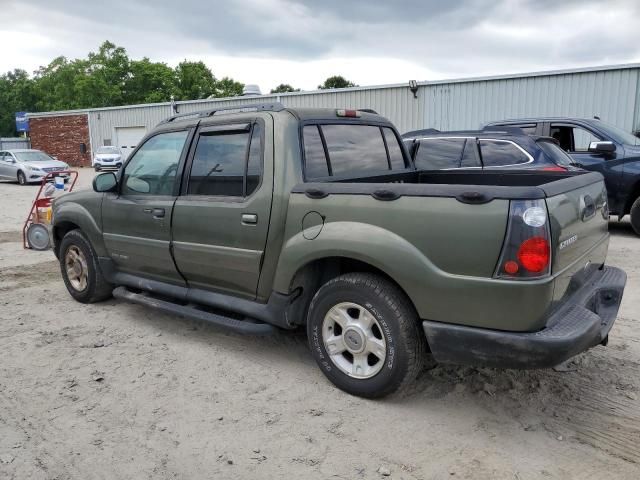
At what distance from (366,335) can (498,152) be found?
5.03m

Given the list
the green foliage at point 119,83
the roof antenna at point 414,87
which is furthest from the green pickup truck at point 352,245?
the green foliage at point 119,83

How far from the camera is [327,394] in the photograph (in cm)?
348

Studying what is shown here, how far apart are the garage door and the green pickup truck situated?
89.4 ft

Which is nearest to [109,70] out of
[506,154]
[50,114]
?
[50,114]

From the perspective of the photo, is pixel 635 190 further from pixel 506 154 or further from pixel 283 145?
pixel 283 145

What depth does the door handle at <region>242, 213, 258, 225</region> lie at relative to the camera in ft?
11.9

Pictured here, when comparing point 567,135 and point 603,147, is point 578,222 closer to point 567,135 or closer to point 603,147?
point 603,147

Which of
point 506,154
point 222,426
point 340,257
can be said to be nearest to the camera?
point 222,426

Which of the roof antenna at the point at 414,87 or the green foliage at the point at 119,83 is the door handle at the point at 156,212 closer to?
the roof antenna at the point at 414,87

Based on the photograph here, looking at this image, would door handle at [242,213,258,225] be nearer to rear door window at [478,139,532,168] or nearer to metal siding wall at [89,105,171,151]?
rear door window at [478,139,532,168]

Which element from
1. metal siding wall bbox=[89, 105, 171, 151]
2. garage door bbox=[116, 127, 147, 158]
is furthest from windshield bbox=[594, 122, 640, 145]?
garage door bbox=[116, 127, 147, 158]

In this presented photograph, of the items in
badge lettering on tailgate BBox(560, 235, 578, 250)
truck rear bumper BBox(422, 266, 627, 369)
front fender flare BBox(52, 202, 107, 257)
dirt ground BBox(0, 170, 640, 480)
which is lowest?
dirt ground BBox(0, 170, 640, 480)

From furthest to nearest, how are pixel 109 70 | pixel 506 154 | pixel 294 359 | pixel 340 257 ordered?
pixel 109 70, pixel 506 154, pixel 294 359, pixel 340 257

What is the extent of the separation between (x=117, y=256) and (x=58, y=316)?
36.5 inches
